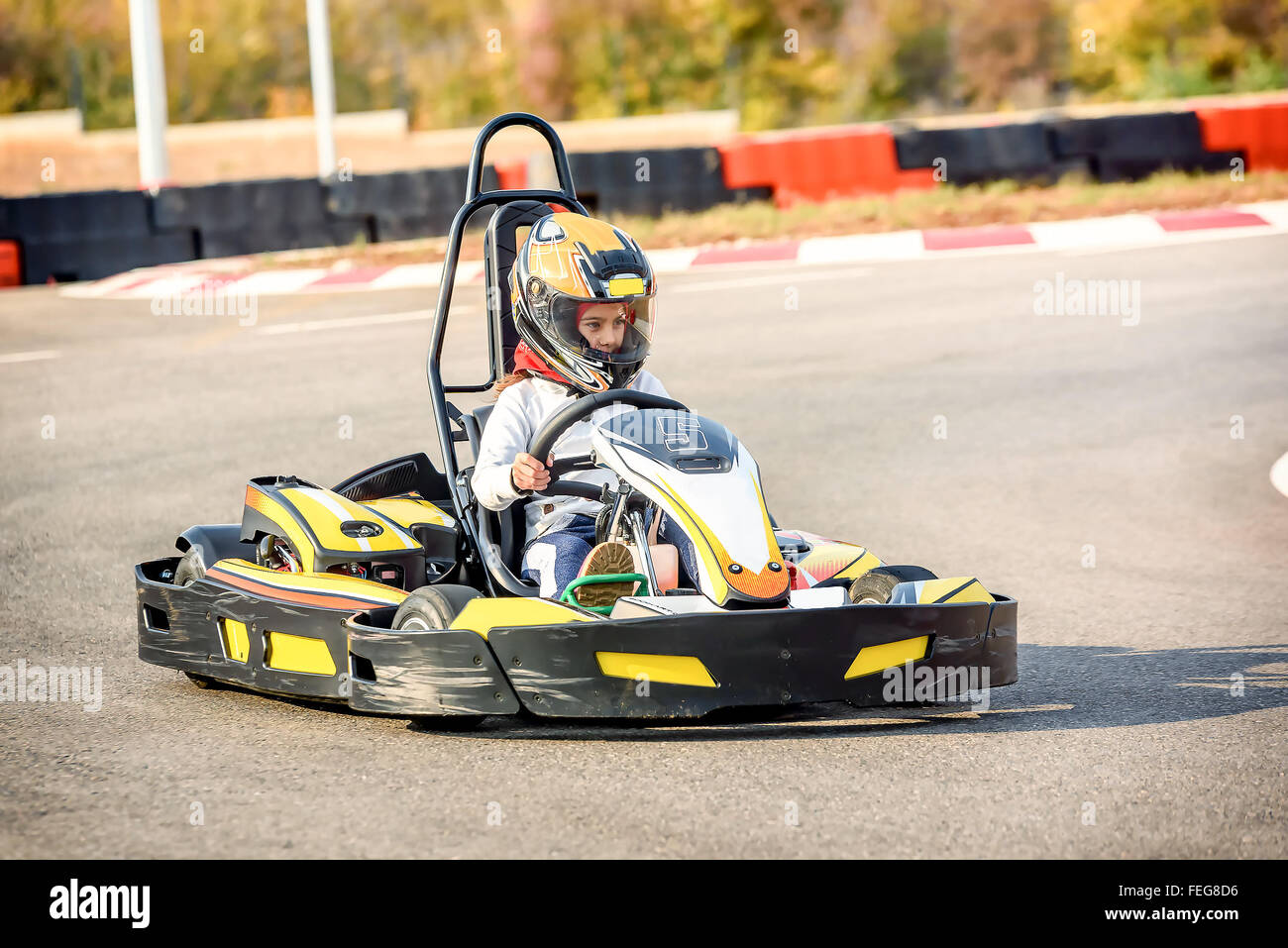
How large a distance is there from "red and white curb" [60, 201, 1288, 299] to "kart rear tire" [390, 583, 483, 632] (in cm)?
966

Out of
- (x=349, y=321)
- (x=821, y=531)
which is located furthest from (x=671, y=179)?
(x=821, y=531)

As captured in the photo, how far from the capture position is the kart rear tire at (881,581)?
4.34 m

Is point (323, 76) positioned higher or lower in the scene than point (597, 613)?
higher

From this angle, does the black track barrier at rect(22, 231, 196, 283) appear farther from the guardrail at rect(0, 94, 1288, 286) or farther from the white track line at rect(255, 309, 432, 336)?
the white track line at rect(255, 309, 432, 336)

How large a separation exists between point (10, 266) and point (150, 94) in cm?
308

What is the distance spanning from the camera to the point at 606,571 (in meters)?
4.16

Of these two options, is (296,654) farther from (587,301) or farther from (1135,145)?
(1135,145)

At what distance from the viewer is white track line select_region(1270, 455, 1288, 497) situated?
722cm

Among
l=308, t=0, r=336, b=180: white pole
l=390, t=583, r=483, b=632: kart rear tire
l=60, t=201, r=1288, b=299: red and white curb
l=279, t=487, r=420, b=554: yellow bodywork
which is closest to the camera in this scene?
l=390, t=583, r=483, b=632: kart rear tire

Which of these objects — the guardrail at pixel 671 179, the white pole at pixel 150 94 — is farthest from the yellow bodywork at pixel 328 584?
the white pole at pixel 150 94

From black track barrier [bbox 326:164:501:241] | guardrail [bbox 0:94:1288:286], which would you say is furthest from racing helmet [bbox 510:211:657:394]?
black track barrier [bbox 326:164:501:241]

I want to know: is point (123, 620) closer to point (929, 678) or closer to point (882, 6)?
point (929, 678)
